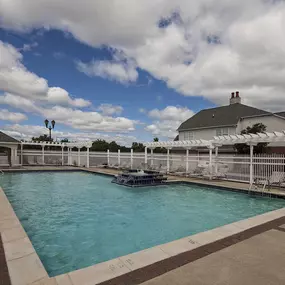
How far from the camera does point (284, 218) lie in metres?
5.68

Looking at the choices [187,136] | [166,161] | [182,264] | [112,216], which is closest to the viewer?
[182,264]

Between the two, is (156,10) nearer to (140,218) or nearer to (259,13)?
(259,13)

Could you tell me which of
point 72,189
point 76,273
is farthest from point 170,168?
point 76,273

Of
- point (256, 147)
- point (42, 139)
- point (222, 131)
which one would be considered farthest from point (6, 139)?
point (42, 139)

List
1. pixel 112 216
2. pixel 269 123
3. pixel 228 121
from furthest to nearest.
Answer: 1. pixel 228 121
2. pixel 269 123
3. pixel 112 216

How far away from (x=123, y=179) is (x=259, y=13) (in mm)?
10102

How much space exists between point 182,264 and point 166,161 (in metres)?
15.9

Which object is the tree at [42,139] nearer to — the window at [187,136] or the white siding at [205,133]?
the window at [187,136]

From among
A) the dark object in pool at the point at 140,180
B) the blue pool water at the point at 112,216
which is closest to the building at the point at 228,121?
the dark object in pool at the point at 140,180

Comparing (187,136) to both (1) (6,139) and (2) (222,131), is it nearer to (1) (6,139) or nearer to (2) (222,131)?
(2) (222,131)

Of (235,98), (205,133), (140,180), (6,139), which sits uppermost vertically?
(235,98)

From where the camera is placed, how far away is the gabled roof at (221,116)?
25041 millimetres

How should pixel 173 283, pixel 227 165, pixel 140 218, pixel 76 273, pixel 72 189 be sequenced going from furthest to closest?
pixel 227 165 < pixel 72 189 < pixel 140 218 < pixel 76 273 < pixel 173 283

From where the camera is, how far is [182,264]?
10.7 feet
